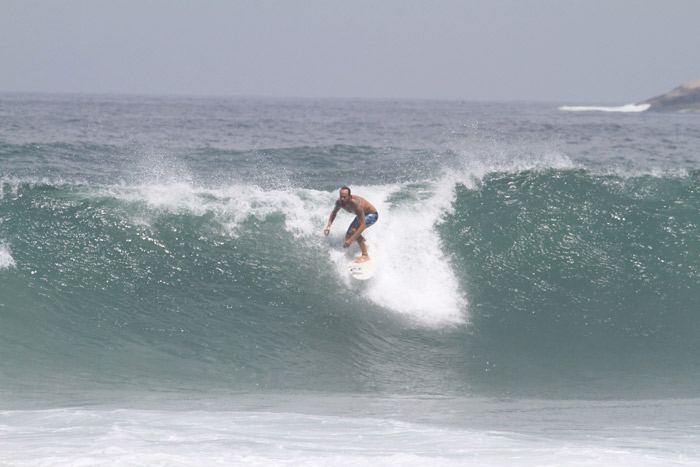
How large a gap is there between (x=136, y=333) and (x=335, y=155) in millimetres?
14405

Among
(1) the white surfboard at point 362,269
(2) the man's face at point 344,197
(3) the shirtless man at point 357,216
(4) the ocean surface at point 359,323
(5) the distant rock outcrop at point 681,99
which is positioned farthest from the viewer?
(5) the distant rock outcrop at point 681,99

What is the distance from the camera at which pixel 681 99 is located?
85.1 m

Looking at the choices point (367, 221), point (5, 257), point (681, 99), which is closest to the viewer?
point (5, 257)

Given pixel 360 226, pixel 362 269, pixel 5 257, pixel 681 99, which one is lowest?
pixel 362 269

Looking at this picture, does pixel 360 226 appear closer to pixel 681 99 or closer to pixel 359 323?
pixel 359 323

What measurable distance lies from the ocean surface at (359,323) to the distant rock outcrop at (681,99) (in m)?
77.7

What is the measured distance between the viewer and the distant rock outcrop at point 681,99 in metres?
83.4

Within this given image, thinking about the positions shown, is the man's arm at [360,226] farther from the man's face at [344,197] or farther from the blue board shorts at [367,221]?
the man's face at [344,197]

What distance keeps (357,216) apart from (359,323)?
1.71 m

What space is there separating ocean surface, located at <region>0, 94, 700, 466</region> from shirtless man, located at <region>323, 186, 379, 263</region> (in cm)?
44

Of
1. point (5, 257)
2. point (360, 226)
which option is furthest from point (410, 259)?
point (5, 257)

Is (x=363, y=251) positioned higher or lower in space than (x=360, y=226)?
lower

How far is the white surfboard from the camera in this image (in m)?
10.6

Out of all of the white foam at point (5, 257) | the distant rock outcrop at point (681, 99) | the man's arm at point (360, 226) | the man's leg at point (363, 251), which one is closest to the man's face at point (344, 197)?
the man's arm at point (360, 226)
